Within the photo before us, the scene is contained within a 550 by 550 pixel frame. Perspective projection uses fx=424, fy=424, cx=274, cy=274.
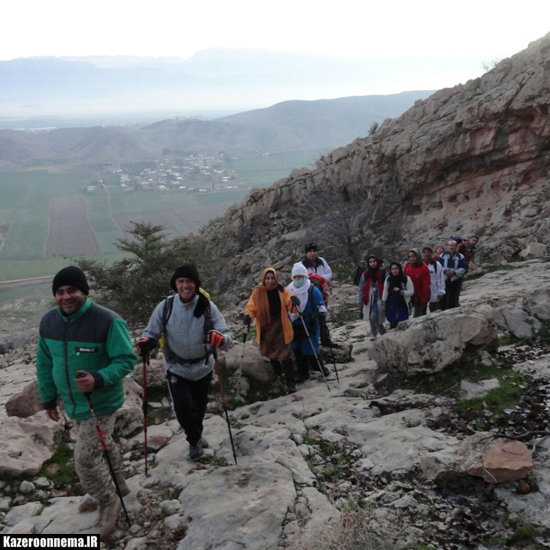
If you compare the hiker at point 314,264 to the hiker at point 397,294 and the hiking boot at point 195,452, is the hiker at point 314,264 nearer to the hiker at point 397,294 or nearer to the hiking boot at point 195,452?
the hiker at point 397,294

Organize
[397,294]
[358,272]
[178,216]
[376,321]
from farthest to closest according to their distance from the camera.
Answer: [178,216] → [358,272] → [376,321] → [397,294]

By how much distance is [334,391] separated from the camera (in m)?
6.81

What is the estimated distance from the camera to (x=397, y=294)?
831 cm

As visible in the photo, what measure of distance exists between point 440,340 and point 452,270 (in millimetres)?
3602

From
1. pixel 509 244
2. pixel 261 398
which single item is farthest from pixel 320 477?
pixel 509 244

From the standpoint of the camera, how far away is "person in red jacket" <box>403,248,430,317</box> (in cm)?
842

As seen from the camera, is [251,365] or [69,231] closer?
[251,365]

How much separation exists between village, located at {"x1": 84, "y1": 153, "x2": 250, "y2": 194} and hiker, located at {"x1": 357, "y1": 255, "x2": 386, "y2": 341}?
124 metres

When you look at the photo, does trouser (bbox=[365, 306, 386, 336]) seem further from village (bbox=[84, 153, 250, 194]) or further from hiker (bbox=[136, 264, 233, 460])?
village (bbox=[84, 153, 250, 194])

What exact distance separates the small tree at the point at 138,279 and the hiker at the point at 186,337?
475 inches

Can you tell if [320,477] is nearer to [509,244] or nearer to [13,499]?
[13,499]

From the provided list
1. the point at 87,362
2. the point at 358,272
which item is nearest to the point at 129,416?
the point at 87,362

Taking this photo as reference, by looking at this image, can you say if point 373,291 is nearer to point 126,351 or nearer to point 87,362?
point 126,351

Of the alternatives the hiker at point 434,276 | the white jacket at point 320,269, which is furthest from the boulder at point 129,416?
the hiker at point 434,276
